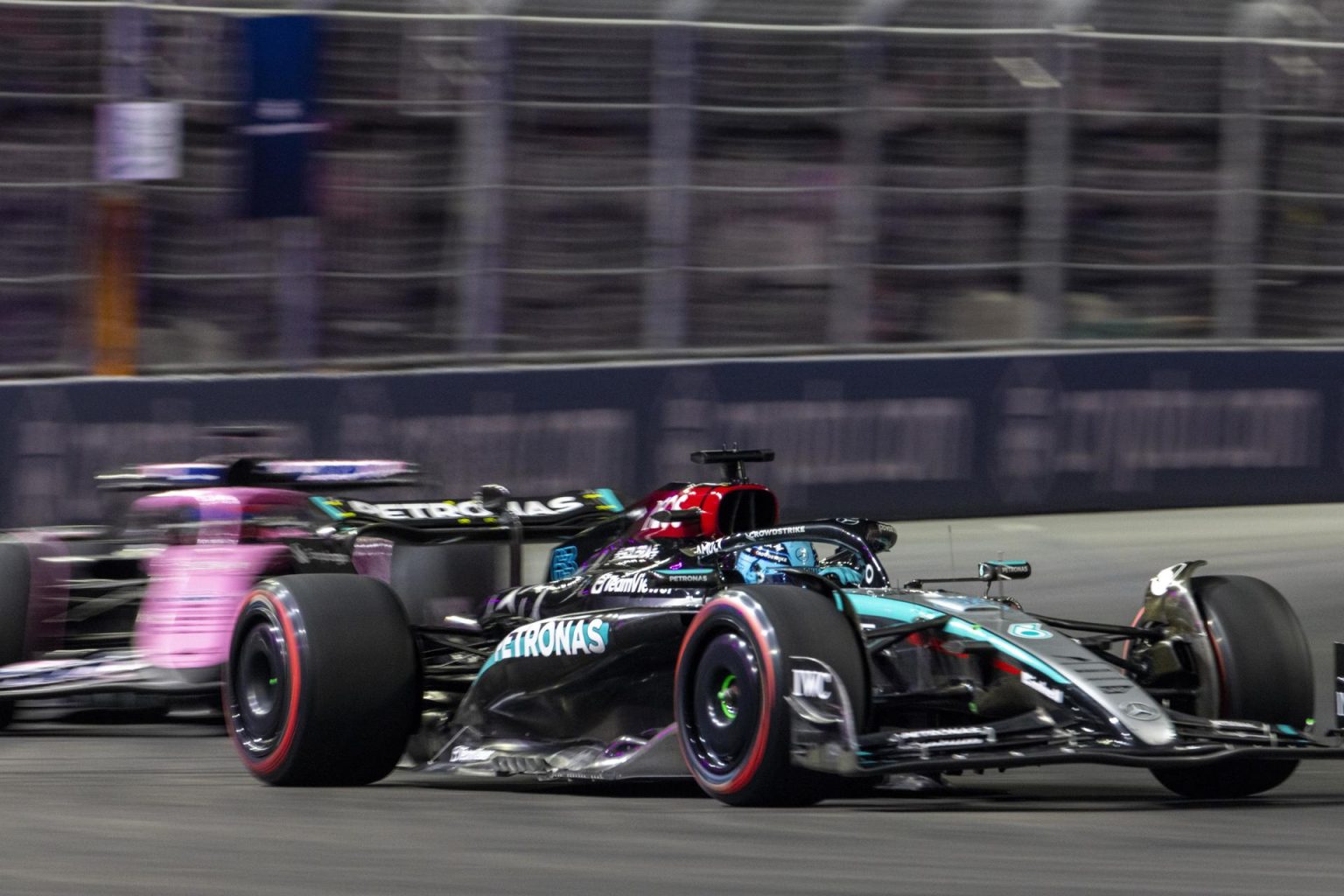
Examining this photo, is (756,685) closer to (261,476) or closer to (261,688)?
(261,688)

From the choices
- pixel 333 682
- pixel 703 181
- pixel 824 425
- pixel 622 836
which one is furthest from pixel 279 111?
pixel 622 836

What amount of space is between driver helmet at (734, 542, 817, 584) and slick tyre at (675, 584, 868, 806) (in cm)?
88

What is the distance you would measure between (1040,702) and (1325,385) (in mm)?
10331

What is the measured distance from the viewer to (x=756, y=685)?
6.38 meters

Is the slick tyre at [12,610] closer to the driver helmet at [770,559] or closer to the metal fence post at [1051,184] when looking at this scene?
the driver helmet at [770,559]

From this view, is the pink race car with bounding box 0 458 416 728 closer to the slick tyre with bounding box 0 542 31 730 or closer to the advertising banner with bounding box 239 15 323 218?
the slick tyre with bounding box 0 542 31 730

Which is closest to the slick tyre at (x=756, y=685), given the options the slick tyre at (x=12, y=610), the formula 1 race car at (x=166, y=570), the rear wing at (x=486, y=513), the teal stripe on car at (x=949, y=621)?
the teal stripe on car at (x=949, y=621)

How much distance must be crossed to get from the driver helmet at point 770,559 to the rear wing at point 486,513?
4.99ft

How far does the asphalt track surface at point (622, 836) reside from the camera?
5.29 meters

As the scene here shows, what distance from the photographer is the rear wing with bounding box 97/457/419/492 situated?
10.3m

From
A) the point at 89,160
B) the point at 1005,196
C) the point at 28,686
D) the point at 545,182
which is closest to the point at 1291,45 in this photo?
the point at 1005,196

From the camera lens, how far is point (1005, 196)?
51.9 feet

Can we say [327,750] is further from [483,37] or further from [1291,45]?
[1291,45]

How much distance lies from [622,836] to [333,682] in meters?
1.71
